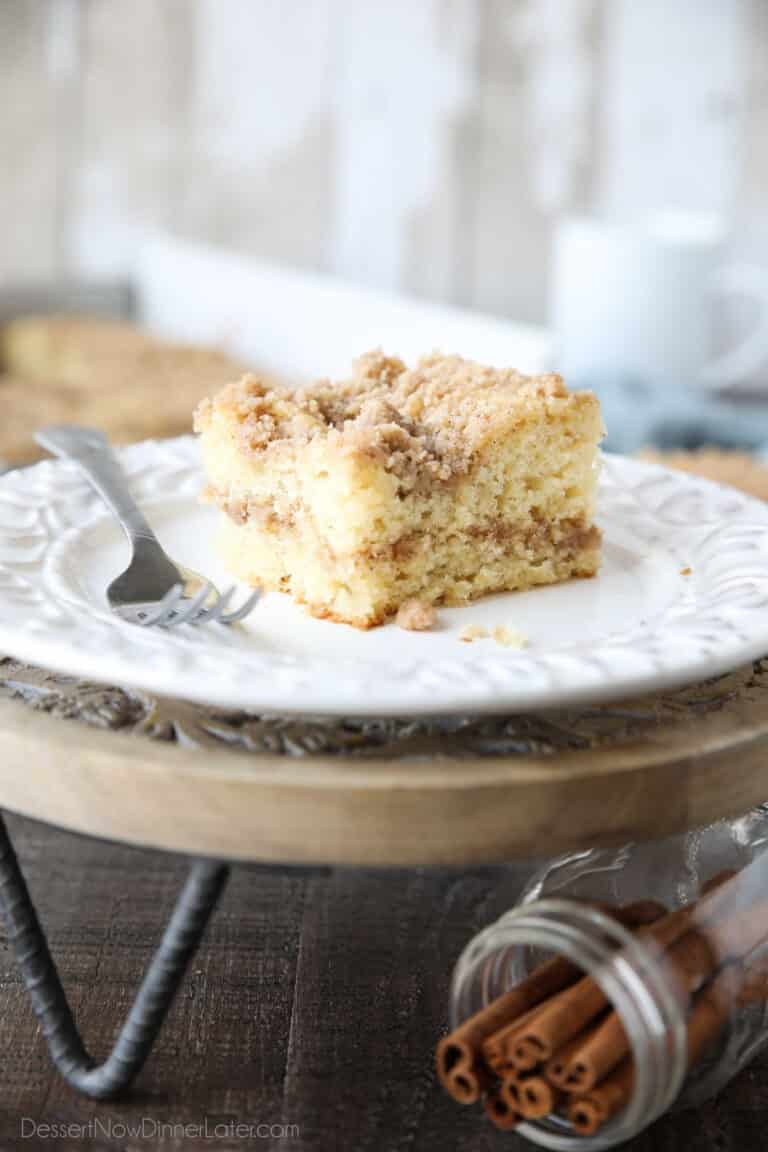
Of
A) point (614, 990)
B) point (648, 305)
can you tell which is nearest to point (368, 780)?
point (614, 990)

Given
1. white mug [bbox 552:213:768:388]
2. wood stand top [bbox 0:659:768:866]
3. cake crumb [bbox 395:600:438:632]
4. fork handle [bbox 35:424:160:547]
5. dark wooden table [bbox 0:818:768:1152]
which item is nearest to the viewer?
wood stand top [bbox 0:659:768:866]

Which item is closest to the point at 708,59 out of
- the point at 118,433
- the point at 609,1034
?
the point at 118,433

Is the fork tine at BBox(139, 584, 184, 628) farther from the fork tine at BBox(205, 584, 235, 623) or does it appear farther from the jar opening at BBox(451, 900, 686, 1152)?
the jar opening at BBox(451, 900, 686, 1152)

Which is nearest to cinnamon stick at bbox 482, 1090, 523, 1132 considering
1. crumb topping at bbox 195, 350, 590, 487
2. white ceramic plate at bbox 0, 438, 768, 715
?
white ceramic plate at bbox 0, 438, 768, 715

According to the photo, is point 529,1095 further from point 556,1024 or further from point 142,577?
point 142,577

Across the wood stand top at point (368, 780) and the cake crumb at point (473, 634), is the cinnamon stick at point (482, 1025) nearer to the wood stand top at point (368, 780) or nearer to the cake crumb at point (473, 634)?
the wood stand top at point (368, 780)

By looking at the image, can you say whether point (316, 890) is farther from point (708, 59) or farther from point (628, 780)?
point (708, 59)

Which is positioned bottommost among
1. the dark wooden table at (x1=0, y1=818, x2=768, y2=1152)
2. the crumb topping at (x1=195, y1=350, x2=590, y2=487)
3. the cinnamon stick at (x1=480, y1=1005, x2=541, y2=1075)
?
the dark wooden table at (x1=0, y1=818, x2=768, y2=1152)
